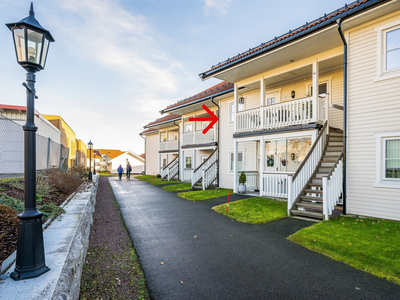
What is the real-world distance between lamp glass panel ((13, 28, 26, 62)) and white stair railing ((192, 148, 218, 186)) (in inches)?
498

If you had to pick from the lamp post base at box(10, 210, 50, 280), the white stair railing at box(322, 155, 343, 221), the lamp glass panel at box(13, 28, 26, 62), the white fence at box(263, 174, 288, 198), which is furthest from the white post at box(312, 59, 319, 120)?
the lamp post base at box(10, 210, 50, 280)

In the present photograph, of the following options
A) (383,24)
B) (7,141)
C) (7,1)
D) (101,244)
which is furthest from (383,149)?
(7,141)

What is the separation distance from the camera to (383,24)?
6.93 metres

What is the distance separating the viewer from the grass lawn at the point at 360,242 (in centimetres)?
410

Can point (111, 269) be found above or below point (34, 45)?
below

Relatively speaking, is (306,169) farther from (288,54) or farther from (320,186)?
(288,54)

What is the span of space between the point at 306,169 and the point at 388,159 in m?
2.33

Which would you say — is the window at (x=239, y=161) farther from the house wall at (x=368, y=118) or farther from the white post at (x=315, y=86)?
the house wall at (x=368, y=118)

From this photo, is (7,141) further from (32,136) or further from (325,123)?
(325,123)

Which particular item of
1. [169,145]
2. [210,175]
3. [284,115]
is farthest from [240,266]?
[169,145]

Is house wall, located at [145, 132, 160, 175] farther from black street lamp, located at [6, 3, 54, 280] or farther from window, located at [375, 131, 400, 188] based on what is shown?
black street lamp, located at [6, 3, 54, 280]

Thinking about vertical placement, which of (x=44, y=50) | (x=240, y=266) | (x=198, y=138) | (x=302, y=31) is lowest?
(x=240, y=266)

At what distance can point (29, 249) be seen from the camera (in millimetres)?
2580

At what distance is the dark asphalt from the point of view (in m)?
3.36
